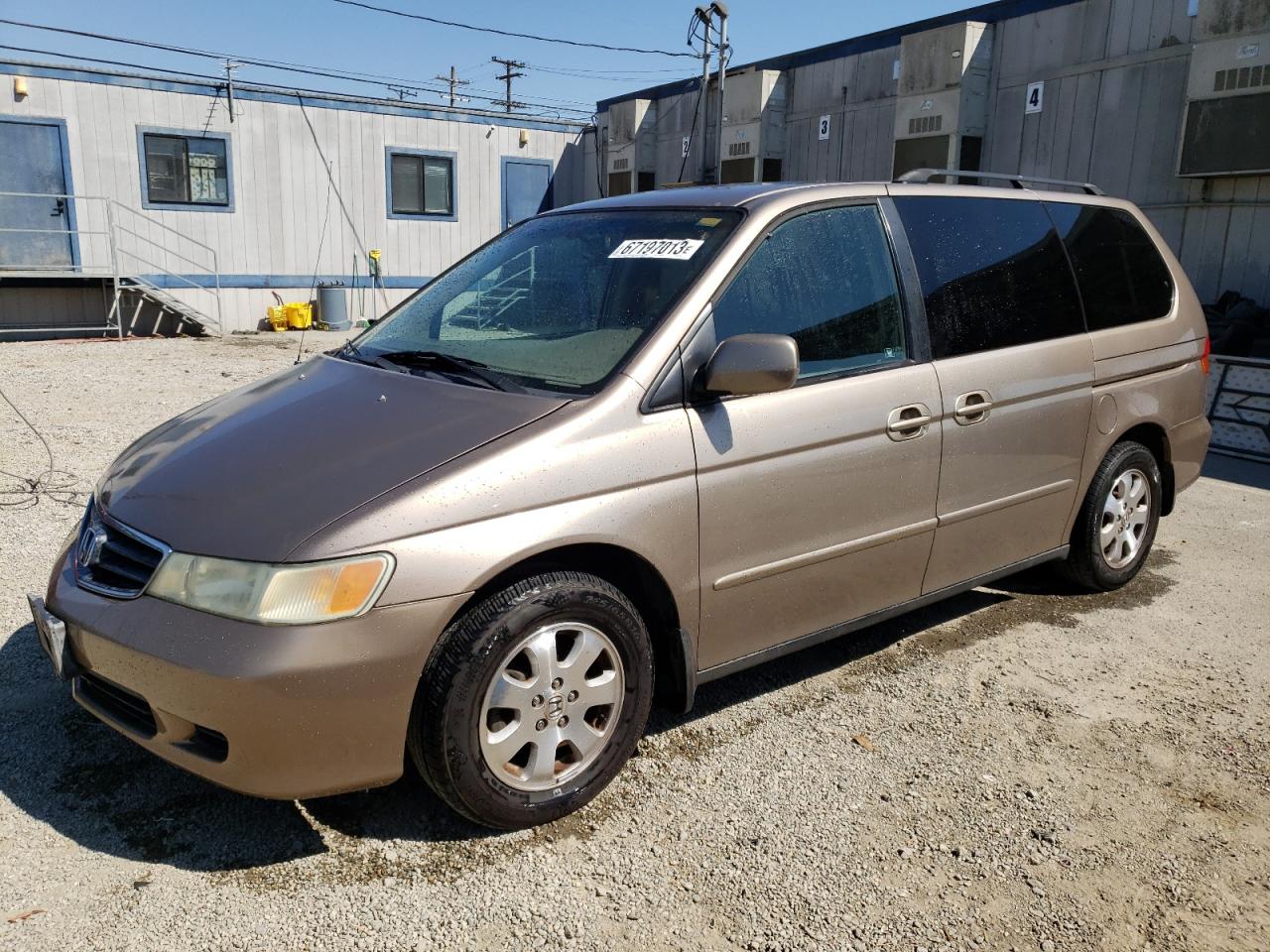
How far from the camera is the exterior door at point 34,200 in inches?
619

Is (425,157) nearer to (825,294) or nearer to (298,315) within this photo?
(298,315)

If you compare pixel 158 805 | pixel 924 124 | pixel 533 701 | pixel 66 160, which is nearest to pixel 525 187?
pixel 66 160

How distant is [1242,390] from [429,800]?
28.0ft

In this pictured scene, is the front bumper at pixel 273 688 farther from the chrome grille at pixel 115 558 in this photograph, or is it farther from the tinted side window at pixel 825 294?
the tinted side window at pixel 825 294

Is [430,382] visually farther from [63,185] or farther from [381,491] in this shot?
[63,185]

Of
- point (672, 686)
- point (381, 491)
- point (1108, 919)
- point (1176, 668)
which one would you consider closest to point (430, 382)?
point (381, 491)

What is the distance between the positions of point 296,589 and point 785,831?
151 centimetres

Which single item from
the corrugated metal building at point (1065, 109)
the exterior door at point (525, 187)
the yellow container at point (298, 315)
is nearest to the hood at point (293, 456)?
the corrugated metal building at point (1065, 109)

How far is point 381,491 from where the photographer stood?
102 inches

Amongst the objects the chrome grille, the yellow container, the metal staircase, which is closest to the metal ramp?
the yellow container

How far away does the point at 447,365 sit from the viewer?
10.8ft

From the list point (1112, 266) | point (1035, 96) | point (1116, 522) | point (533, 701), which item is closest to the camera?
point (533, 701)

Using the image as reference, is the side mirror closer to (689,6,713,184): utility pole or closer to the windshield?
the windshield

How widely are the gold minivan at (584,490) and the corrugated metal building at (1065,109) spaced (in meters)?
7.97
